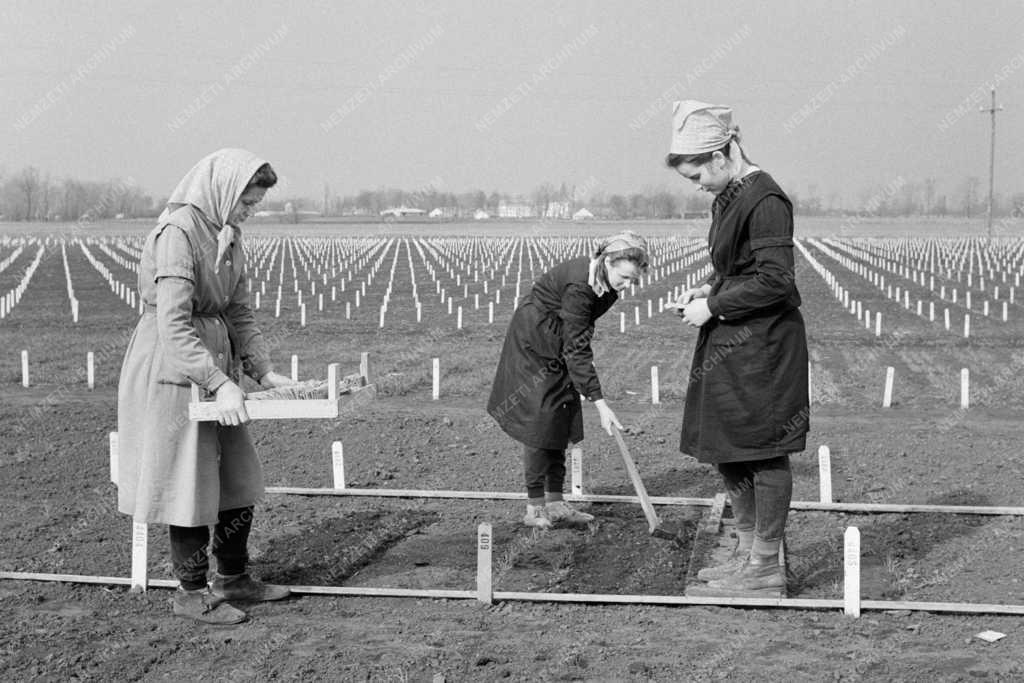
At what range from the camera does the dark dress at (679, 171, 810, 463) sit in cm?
483

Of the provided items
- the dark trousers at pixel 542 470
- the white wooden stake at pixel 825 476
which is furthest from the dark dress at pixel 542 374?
the white wooden stake at pixel 825 476

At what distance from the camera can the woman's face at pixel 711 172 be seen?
494cm

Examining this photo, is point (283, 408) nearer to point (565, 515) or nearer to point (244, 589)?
point (244, 589)

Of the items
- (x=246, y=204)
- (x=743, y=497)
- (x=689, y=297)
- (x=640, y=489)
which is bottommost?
(x=640, y=489)

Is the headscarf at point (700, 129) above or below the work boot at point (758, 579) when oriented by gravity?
above

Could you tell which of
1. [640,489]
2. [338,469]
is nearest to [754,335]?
[640,489]

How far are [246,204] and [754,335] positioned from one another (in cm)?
221

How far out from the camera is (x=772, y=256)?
15.7 feet

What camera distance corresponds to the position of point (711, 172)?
4965mm

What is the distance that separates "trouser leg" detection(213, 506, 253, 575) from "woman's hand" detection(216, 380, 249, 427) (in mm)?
773

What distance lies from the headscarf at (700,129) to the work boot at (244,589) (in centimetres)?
266

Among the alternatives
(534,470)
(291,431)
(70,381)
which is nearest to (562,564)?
(534,470)

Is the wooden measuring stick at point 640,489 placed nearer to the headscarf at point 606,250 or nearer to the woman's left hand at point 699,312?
the headscarf at point 606,250

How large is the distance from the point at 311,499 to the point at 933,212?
15766cm
